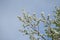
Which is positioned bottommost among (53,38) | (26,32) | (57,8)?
(53,38)

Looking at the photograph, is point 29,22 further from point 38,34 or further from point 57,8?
point 57,8

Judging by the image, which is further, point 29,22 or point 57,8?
point 57,8

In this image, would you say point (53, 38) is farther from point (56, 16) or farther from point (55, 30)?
point (56, 16)

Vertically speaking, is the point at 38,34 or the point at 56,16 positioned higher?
the point at 56,16

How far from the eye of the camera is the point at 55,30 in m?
10.6

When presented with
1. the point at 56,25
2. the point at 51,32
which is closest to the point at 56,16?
the point at 56,25

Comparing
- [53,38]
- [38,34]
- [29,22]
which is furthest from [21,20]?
[53,38]

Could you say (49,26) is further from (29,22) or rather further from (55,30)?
(29,22)

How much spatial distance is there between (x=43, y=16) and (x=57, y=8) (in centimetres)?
110

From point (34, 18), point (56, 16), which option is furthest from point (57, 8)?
point (34, 18)

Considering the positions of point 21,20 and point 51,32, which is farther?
point 21,20

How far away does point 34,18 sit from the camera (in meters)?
11.1

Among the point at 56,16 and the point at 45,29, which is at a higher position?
the point at 56,16

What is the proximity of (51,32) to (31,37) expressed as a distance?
115 cm
